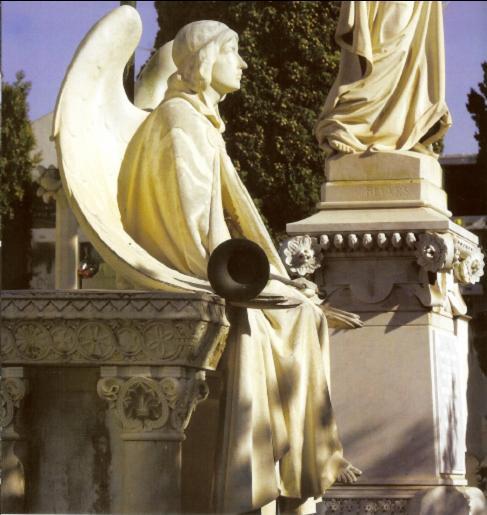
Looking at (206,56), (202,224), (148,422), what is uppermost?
(206,56)

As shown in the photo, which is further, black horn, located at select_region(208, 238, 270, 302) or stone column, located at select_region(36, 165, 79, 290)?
stone column, located at select_region(36, 165, 79, 290)

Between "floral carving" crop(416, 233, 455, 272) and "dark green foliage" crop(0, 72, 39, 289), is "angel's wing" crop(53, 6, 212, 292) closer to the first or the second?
"floral carving" crop(416, 233, 455, 272)

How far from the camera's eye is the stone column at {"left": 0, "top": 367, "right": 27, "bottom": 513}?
8.85 meters

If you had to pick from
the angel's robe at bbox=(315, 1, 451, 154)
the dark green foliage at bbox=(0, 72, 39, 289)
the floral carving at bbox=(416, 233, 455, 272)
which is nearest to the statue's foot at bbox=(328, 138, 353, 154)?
the angel's robe at bbox=(315, 1, 451, 154)

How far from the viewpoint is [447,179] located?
1534 inches

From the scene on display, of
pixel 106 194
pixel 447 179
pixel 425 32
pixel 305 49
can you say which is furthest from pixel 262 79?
pixel 106 194

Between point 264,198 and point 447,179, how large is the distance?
668cm

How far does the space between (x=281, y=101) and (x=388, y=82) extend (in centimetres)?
1812

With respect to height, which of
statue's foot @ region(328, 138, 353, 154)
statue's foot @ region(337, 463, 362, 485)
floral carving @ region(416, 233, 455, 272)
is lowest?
statue's foot @ region(337, 463, 362, 485)

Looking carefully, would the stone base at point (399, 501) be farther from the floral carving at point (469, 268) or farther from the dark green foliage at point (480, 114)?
the dark green foliage at point (480, 114)

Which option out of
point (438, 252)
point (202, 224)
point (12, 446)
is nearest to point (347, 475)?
point (202, 224)

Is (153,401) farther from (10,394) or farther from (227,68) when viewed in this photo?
(227,68)

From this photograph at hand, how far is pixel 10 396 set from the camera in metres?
8.88

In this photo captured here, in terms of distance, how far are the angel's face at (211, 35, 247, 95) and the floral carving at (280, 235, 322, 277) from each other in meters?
5.22
